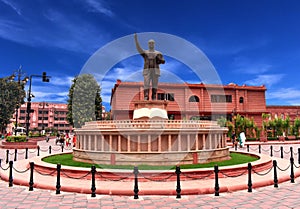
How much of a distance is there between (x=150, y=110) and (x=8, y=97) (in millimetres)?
51544

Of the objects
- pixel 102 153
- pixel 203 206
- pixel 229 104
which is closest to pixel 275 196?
pixel 203 206

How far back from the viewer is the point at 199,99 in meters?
52.3

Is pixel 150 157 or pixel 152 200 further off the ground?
pixel 150 157

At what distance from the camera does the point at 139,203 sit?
7949mm

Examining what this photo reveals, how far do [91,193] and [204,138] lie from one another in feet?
23.8

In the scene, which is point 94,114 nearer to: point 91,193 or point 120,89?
point 120,89

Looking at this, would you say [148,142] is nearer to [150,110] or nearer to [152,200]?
[150,110]

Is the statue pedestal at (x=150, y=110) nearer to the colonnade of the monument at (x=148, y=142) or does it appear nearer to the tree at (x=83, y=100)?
the colonnade of the monument at (x=148, y=142)

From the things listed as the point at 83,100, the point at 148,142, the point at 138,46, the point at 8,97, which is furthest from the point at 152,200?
the point at 8,97

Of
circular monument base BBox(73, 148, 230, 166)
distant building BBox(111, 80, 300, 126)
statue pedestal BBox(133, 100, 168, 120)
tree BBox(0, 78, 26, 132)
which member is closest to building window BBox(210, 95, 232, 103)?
distant building BBox(111, 80, 300, 126)

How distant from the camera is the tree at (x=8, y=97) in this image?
2224 inches

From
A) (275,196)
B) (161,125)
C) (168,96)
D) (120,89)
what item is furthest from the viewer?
(168,96)

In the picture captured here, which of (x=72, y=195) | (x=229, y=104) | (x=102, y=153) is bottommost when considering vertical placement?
(x=72, y=195)

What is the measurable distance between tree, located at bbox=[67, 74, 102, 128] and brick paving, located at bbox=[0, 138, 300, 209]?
38319 millimetres
